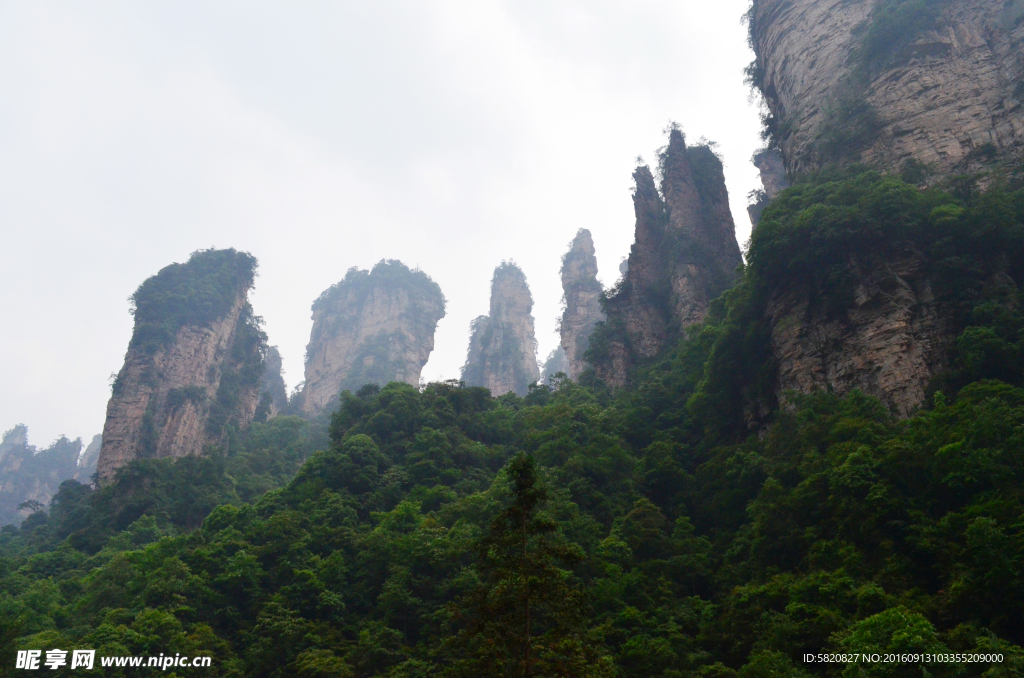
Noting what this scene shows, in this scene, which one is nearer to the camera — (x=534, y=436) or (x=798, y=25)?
(x=534, y=436)

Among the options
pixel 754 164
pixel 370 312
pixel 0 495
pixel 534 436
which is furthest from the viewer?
pixel 370 312

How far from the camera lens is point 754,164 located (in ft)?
144

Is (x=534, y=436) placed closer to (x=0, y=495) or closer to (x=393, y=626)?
(x=393, y=626)

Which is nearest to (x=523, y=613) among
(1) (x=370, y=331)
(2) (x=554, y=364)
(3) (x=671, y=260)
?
Answer: (3) (x=671, y=260)

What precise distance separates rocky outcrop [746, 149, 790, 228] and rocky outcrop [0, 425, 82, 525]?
5791cm

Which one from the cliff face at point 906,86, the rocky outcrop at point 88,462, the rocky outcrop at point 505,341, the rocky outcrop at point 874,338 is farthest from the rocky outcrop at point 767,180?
the rocky outcrop at point 88,462

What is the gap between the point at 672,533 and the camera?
17.1 metres

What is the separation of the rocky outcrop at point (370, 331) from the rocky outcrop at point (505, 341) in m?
4.48

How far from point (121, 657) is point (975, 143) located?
88.5 feet

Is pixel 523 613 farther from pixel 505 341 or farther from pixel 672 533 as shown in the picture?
pixel 505 341

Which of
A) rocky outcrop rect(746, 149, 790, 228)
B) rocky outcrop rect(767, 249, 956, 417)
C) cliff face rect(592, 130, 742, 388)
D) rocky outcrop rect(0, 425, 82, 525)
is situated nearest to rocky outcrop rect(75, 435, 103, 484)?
rocky outcrop rect(0, 425, 82, 525)

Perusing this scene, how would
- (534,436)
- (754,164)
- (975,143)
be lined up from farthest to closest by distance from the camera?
(754,164) → (534,436) → (975,143)

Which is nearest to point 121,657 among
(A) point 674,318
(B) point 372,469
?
(B) point 372,469

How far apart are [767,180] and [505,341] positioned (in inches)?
1019
